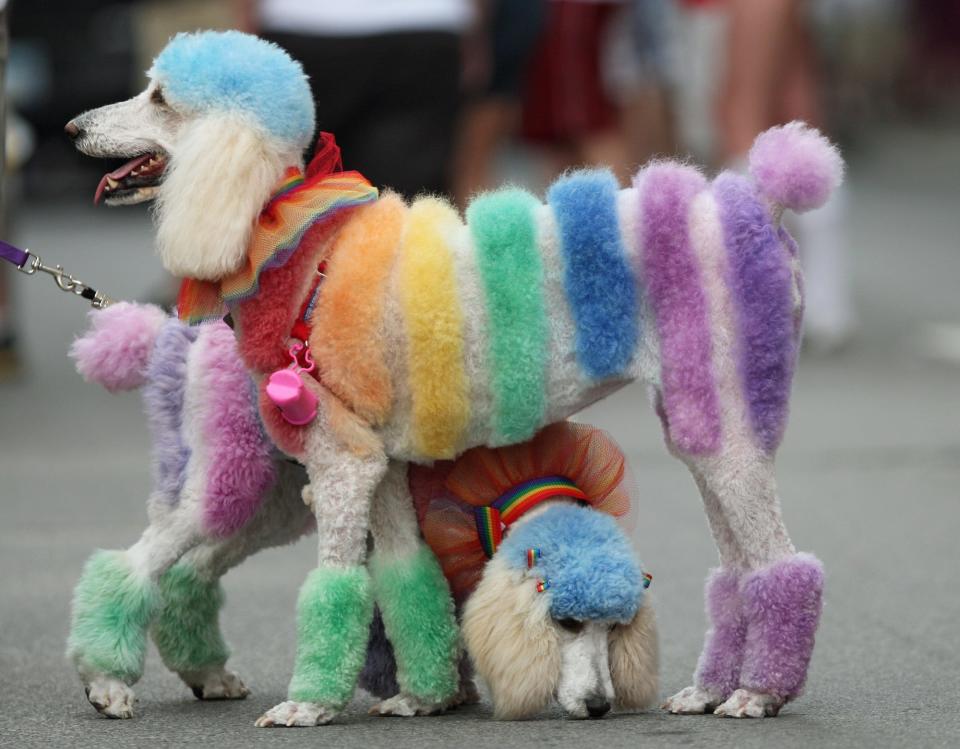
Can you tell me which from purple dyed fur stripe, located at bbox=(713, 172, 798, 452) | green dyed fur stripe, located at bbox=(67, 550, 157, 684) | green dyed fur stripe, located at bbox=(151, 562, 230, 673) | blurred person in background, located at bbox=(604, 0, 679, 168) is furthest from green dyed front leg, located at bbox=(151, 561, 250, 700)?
blurred person in background, located at bbox=(604, 0, 679, 168)

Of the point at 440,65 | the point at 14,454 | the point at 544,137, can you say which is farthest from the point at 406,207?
the point at 544,137

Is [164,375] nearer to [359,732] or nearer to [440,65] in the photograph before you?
[359,732]

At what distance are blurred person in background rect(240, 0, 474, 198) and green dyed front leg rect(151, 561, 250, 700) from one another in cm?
346

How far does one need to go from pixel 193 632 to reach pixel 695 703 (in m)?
1.19

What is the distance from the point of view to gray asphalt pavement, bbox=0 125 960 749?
4.45 m

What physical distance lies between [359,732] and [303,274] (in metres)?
0.99

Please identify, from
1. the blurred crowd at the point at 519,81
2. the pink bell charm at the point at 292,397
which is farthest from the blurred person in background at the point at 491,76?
the pink bell charm at the point at 292,397

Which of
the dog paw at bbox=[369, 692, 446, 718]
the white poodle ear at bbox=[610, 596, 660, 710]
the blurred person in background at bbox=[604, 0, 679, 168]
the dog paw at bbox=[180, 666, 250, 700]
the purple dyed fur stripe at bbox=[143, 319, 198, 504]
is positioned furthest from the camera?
the blurred person in background at bbox=[604, 0, 679, 168]

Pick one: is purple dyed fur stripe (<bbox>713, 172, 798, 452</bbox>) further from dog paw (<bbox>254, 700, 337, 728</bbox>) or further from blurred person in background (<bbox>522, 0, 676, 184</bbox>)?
blurred person in background (<bbox>522, 0, 676, 184</bbox>)

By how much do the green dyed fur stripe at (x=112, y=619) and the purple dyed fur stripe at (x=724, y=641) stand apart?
1243 millimetres

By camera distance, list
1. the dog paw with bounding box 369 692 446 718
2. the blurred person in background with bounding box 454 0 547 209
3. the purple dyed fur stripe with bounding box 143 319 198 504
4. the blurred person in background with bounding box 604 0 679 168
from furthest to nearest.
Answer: the blurred person in background with bounding box 604 0 679 168 → the blurred person in background with bounding box 454 0 547 209 → the purple dyed fur stripe with bounding box 143 319 198 504 → the dog paw with bounding box 369 692 446 718

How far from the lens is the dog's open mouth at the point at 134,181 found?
4.64 meters

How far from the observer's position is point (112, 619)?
4.62m

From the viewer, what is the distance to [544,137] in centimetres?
1111
